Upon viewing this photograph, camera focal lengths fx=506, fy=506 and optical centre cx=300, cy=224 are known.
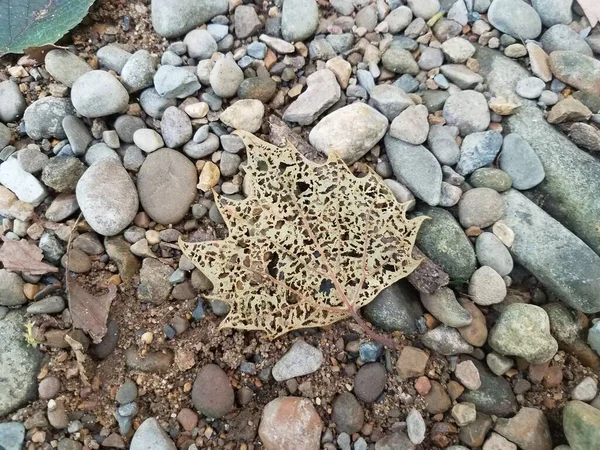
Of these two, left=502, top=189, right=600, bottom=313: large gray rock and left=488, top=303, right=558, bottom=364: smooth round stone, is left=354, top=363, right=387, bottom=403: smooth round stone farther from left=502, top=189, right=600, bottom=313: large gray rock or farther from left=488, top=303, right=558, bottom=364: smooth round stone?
A: left=502, top=189, right=600, bottom=313: large gray rock

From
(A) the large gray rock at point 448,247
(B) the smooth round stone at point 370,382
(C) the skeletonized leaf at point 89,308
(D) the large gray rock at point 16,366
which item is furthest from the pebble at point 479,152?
(D) the large gray rock at point 16,366

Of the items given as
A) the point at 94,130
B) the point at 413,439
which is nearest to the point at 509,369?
the point at 413,439

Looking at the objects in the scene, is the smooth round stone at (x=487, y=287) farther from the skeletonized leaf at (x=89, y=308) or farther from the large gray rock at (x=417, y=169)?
the skeletonized leaf at (x=89, y=308)

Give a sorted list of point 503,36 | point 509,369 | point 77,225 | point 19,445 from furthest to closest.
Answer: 1. point 503,36
2. point 77,225
3. point 509,369
4. point 19,445

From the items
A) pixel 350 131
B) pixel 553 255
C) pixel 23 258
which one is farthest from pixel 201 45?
pixel 553 255

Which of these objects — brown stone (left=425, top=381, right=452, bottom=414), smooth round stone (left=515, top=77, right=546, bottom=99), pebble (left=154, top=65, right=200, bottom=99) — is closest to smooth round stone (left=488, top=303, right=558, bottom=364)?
brown stone (left=425, top=381, right=452, bottom=414)

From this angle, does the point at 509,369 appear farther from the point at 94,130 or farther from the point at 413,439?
the point at 94,130

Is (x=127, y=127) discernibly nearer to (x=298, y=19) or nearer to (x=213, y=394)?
(x=298, y=19)
